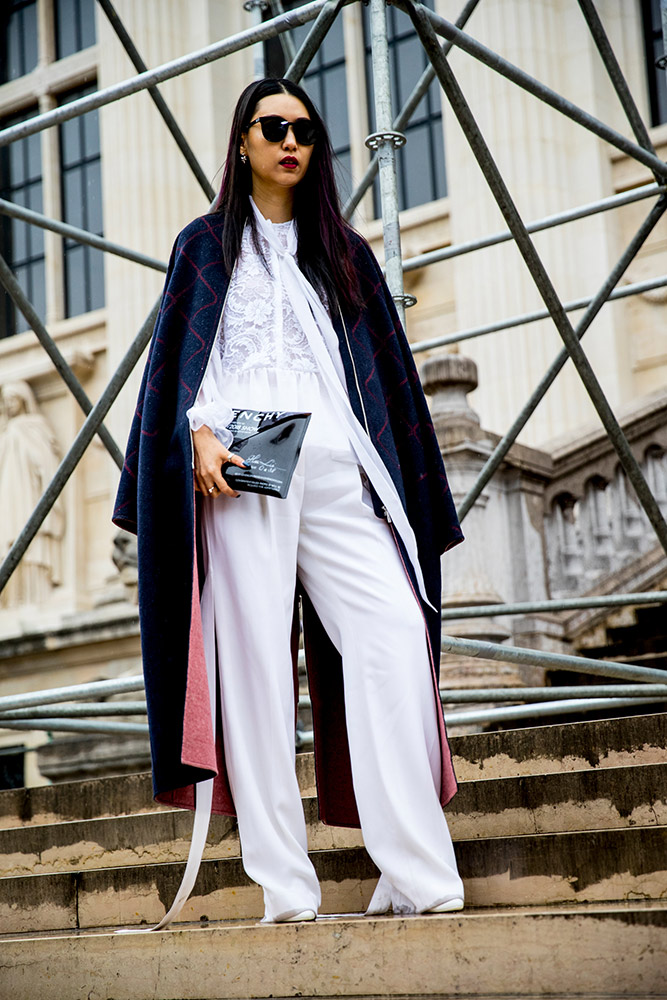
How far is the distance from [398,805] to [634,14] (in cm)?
930

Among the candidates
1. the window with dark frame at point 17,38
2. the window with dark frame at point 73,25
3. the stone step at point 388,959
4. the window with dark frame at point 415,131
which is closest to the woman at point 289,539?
the stone step at point 388,959

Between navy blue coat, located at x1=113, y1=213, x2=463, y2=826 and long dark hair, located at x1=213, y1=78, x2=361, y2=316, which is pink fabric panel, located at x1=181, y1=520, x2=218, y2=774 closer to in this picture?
navy blue coat, located at x1=113, y1=213, x2=463, y2=826

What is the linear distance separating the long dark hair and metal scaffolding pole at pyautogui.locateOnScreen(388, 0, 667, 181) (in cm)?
62

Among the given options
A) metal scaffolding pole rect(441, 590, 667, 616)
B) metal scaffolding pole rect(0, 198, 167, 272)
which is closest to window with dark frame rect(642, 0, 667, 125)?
metal scaffolding pole rect(0, 198, 167, 272)

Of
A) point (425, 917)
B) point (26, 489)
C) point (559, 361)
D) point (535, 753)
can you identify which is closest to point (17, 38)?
point (26, 489)

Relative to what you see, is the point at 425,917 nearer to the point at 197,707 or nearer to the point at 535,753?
the point at 197,707

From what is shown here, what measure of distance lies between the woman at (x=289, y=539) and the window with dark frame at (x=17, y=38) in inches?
511

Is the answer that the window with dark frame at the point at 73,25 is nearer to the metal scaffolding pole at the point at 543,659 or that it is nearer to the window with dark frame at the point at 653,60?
the window with dark frame at the point at 653,60

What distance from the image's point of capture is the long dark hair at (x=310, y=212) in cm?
276

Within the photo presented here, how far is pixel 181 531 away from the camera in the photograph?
102 inches

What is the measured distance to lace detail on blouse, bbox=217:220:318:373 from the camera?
2676 mm

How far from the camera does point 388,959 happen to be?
2.21m

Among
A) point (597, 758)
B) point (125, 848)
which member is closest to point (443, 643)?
point (597, 758)

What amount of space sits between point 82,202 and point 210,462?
12302mm
